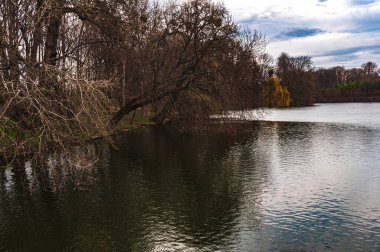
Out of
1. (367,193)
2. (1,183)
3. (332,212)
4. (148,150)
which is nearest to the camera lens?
(332,212)

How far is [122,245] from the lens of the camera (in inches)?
554

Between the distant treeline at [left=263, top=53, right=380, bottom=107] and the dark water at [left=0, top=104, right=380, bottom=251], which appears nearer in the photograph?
the dark water at [left=0, top=104, right=380, bottom=251]

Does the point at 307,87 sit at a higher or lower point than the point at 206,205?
higher

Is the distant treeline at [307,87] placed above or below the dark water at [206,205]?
above

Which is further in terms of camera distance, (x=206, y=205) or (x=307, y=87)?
(x=307, y=87)

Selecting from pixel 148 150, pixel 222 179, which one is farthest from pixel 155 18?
pixel 222 179

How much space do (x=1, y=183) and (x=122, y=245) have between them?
39.2 feet

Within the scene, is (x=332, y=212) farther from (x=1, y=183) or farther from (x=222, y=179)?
(x=1, y=183)

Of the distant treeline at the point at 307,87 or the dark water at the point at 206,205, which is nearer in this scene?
the dark water at the point at 206,205

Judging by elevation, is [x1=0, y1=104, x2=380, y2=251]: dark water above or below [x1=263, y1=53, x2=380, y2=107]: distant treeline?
below

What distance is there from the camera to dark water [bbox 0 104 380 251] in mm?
14375

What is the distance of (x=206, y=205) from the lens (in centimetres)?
1870

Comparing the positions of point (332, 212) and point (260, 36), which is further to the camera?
point (260, 36)

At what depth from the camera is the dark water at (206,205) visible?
14375 mm
